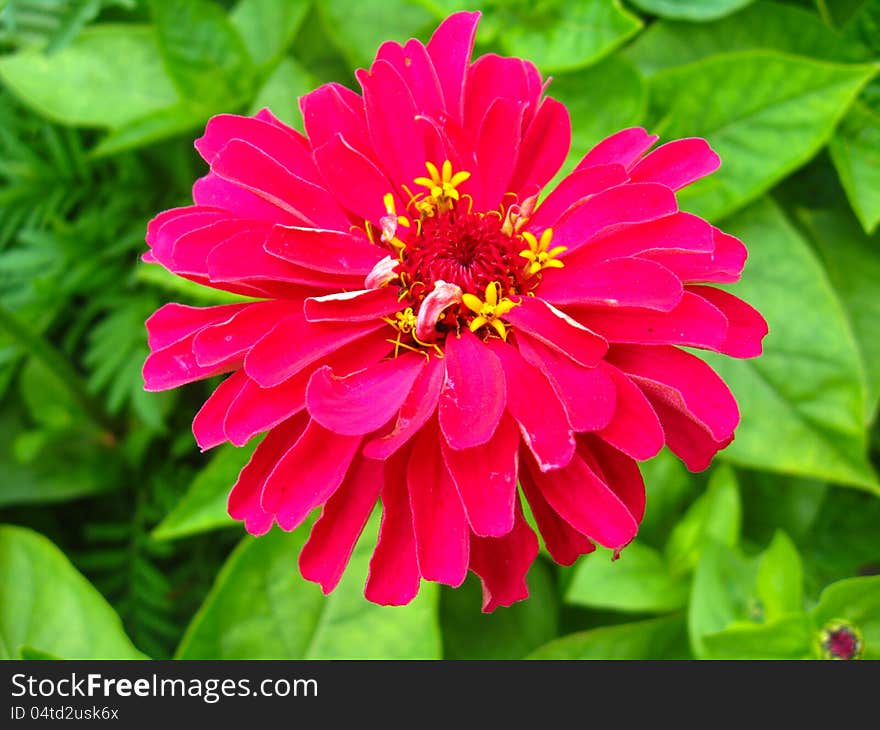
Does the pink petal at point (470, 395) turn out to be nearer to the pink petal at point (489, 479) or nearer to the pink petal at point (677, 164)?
the pink petal at point (489, 479)

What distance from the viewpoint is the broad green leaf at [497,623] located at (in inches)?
36.9

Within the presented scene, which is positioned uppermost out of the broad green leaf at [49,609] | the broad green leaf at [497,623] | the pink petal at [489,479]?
the pink petal at [489,479]

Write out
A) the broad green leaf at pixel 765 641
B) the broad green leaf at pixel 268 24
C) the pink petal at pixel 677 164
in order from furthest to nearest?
1. the broad green leaf at pixel 268 24
2. the broad green leaf at pixel 765 641
3. the pink petal at pixel 677 164

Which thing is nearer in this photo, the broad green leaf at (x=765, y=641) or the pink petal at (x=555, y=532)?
the pink petal at (x=555, y=532)

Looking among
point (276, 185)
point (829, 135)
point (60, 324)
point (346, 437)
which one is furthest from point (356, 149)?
point (60, 324)

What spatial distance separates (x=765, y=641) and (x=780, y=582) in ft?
0.21

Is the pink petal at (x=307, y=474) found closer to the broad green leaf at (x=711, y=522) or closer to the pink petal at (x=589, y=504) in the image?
the pink petal at (x=589, y=504)

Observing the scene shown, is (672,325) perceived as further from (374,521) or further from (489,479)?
(374,521)

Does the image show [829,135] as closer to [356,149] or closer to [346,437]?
[356,149]

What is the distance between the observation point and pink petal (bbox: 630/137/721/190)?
0.60 metres

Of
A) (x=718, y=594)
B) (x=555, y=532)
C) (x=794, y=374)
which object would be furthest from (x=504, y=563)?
(x=794, y=374)

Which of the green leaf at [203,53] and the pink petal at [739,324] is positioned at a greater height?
the green leaf at [203,53]

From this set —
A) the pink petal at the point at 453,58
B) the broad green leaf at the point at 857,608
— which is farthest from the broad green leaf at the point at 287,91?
the broad green leaf at the point at 857,608

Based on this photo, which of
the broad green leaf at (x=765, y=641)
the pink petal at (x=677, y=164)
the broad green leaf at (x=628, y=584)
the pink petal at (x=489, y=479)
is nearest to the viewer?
the pink petal at (x=489, y=479)
